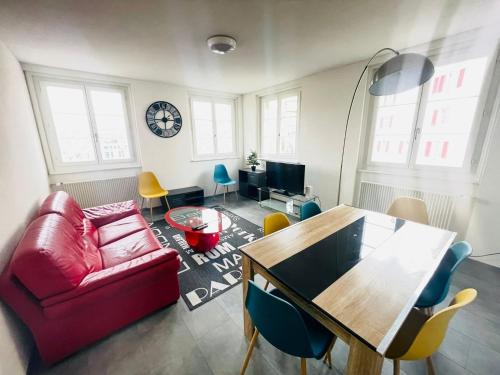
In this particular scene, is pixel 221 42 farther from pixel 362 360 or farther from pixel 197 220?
pixel 362 360

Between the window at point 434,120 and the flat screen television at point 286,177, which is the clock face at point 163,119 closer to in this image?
A: the flat screen television at point 286,177

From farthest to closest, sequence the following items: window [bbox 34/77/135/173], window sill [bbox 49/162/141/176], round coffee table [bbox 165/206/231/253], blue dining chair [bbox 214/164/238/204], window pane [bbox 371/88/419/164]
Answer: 1. blue dining chair [bbox 214/164/238/204]
2. window sill [bbox 49/162/141/176]
3. window [bbox 34/77/135/173]
4. window pane [bbox 371/88/419/164]
5. round coffee table [bbox 165/206/231/253]

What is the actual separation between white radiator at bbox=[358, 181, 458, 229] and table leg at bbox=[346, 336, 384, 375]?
2.57 m

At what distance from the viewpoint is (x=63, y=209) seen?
6.64 ft

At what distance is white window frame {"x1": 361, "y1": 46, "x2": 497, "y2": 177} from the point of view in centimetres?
222

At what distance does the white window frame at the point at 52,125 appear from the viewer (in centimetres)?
303

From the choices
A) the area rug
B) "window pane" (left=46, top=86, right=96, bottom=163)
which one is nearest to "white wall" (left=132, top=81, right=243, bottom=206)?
"window pane" (left=46, top=86, right=96, bottom=163)

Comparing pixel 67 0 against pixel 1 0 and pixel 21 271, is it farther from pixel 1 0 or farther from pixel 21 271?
pixel 21 271

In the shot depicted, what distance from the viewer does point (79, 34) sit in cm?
205

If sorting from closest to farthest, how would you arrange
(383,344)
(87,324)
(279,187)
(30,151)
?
(383,344)
(87,324)
(30,151)
(279,187)

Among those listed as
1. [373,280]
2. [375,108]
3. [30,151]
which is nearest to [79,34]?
[30,151]

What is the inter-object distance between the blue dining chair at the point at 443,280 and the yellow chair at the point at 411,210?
71 cm

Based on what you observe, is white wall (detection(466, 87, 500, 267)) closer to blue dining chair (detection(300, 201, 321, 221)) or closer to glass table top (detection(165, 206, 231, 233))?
blue dining chair (detection(300, 201, 321, 221))

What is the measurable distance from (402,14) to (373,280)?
2.27 m
